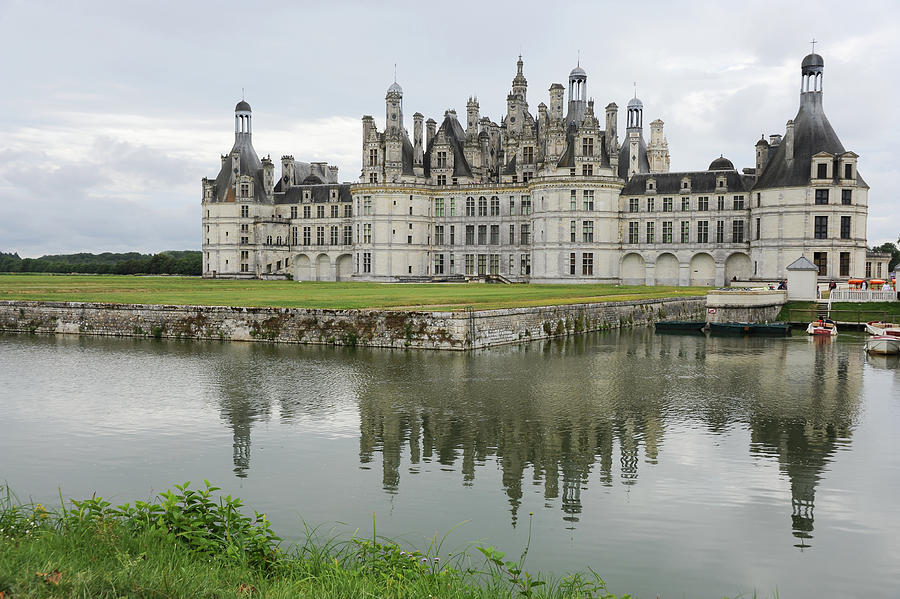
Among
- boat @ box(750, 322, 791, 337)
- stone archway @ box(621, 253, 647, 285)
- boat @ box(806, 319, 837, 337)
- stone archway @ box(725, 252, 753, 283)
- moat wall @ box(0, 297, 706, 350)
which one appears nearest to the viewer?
moat wall @ box(0, 297, 706, 350)

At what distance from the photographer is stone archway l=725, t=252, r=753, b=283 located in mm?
64312

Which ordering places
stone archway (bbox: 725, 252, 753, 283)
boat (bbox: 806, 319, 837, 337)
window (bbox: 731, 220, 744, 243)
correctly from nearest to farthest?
boat (bbox: 806, 319, 837, 337) < window (bbox: 731, 220, 744, 243) < stone archway (bbox: 725, 252, 753, 283)

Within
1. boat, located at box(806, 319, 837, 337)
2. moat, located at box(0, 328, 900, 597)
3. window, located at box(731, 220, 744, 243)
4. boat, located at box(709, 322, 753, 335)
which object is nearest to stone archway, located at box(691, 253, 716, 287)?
window, located at box(731, 220, 744, 243)

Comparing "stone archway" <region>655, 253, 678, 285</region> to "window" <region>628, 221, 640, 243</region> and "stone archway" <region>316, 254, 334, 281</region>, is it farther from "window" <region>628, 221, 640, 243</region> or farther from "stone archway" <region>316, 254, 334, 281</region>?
"stone archway" <region>316, 254, 334, 281</region>

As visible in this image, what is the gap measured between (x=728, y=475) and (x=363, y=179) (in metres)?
63.7

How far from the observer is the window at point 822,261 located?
59000mm

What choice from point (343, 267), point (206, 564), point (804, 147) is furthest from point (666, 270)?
point (206, 564)

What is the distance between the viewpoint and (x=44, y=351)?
2748cm

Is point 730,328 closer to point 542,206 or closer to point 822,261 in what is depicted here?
point 822,261

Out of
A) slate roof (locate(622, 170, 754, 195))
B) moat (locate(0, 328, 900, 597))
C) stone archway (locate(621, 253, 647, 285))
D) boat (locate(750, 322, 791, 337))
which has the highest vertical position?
slate roof (locate(622, 170, 754, 195))

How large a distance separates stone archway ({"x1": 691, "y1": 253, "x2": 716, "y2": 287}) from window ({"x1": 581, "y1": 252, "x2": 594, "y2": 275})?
835 centimetres

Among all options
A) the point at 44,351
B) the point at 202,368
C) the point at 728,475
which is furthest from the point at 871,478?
the point at 44,351

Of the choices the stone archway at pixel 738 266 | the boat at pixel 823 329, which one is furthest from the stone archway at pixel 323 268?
the boat at pixel 823 329

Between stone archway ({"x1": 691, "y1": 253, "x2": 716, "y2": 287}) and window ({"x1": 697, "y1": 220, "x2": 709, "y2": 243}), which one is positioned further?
stone archway ({"x1": 691, "y1": 253, "x2": 716, "y2": 287})
